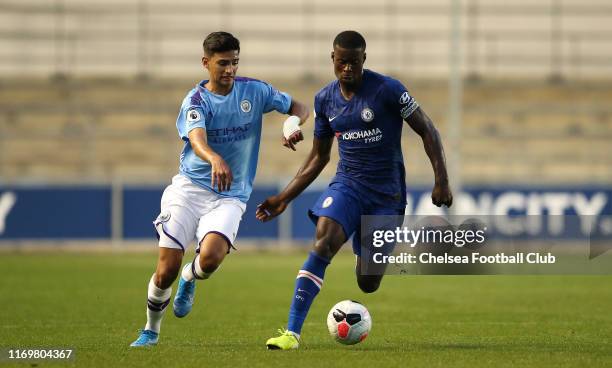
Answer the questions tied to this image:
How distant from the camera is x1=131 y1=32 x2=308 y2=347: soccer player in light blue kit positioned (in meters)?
8.87

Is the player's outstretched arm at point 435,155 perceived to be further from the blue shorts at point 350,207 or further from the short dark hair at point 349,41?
the short dark hair at point 349,41

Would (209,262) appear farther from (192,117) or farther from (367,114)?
(367,114)

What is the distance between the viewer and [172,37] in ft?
105

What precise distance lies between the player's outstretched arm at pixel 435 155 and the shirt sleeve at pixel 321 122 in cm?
68

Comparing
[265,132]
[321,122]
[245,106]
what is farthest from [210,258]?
[265,132]

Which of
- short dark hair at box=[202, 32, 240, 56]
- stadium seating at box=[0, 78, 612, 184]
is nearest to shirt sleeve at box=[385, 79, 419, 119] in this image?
short dark hair at box=[202, 32, 240, 56]

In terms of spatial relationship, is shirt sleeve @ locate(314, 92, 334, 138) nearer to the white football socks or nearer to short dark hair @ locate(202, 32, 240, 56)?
short dark hair @ locate(202, 32, 240, 56)

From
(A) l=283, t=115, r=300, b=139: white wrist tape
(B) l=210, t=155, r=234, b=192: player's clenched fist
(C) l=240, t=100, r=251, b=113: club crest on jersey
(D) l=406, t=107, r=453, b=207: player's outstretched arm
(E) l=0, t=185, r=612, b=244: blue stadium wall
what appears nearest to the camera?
(B) l=210, t=155, r=234, b=192: player's clenched fist

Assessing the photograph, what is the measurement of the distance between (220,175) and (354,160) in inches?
52.8

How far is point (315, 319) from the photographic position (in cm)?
1181

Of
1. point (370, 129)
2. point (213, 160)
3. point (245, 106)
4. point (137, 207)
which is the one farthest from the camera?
point (137, 207)

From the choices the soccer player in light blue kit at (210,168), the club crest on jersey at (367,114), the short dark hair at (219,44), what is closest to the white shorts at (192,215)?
the soccer player in light blue kit at (210,168)

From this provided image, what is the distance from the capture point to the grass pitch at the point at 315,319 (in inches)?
321

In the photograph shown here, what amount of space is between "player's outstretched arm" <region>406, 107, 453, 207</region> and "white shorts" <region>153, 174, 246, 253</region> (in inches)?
62.2
